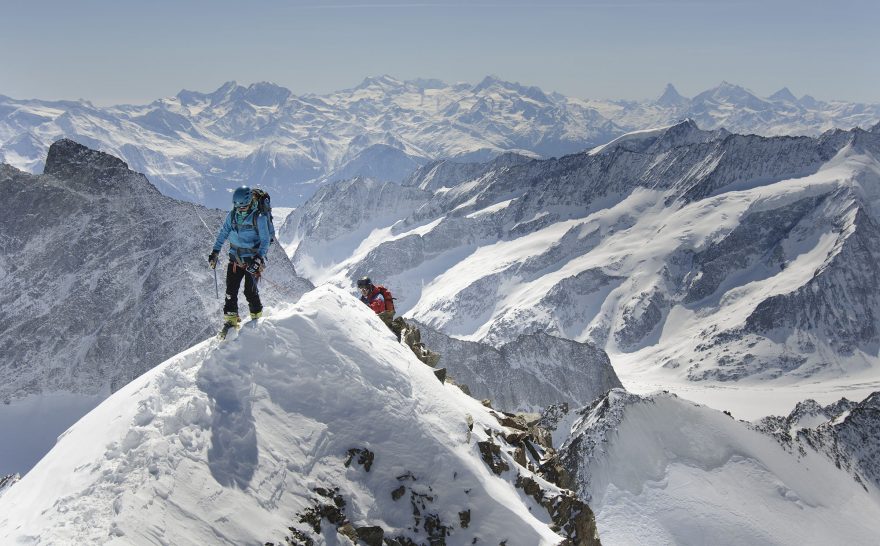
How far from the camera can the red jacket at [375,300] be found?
99.9 ft

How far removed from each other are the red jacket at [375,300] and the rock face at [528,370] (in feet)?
384

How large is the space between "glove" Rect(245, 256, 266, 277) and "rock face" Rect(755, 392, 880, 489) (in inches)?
2851

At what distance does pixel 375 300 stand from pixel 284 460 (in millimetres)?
14095

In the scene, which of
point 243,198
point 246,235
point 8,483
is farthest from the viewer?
point 8,483

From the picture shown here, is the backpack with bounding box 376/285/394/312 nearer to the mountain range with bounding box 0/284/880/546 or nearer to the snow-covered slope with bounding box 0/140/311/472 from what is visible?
the mountain range with bounding box 0/284/880/546

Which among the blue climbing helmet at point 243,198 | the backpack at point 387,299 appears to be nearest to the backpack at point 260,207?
the blue climbing helmet at point 243,198

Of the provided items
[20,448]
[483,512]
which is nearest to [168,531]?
[483,512]

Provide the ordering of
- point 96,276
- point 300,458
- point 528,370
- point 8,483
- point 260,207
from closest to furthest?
1. point 300,458
2. point 260,207
3. point 8,483
4. point 96,276
5. point 528,370

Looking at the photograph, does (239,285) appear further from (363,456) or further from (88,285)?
(88,285)

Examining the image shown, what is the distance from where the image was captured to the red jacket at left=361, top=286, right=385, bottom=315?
30.4 metres

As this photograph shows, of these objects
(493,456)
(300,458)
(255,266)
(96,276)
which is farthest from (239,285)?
(96,276)

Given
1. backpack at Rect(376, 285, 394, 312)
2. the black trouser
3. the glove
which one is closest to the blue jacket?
→ the glove

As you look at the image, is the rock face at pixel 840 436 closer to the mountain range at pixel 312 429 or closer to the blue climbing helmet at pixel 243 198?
the mountain range at pixel 312 429

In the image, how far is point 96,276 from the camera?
13462 cm
